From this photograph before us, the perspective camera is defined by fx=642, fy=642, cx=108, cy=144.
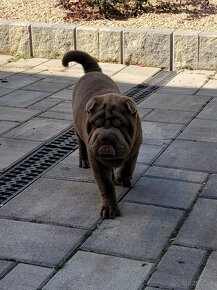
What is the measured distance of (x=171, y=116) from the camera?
21.3 feet

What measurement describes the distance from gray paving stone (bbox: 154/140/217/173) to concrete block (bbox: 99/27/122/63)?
11.0 ft

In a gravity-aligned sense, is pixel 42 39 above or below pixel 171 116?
above

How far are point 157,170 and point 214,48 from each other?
3.81m

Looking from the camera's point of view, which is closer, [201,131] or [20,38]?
[201,131]

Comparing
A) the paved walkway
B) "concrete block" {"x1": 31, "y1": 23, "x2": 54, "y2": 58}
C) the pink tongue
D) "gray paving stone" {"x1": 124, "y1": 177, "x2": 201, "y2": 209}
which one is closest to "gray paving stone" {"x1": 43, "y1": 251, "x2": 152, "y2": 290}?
the paved walkway

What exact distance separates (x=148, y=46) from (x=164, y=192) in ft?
14.4

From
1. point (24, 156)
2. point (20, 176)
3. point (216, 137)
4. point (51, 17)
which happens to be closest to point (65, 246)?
point (20, 176)

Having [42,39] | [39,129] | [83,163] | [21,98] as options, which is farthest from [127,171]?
[42,39]

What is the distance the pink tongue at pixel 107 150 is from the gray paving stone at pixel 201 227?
654 millimetres

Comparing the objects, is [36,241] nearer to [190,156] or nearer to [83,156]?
[83,156]

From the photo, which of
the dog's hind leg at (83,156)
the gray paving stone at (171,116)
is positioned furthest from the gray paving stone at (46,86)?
the dog's hind leg at (83,156)

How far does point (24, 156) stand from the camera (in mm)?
5387

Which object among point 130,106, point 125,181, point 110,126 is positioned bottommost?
point 125,181

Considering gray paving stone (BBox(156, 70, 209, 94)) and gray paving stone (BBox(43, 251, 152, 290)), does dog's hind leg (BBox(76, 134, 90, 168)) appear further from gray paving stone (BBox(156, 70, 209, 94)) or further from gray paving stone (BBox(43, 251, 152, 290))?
gray paving stone (BBox(156, 70, 209, 94))
